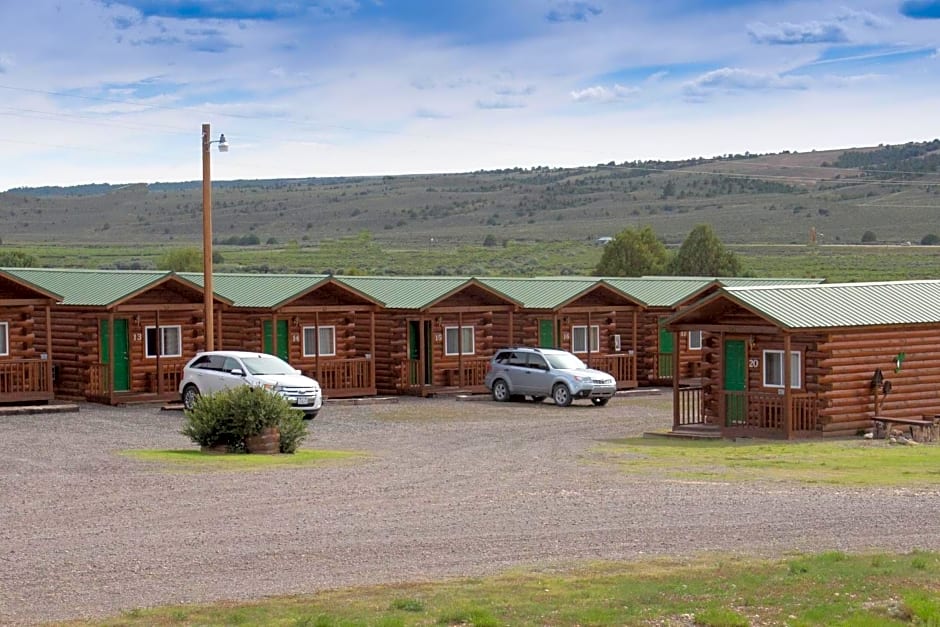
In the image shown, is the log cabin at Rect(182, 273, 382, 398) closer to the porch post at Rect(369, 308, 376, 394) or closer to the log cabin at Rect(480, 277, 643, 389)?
the porch post at Rect(369, 308, 376, 394)

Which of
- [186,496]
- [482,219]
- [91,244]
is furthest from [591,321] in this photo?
[482,219]

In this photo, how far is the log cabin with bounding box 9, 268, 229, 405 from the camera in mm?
38500

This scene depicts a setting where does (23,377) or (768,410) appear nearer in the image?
(768,410)

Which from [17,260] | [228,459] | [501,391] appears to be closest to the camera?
[228,459]

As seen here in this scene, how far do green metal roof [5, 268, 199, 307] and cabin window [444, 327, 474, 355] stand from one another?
7.64m

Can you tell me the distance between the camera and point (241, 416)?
25.6m

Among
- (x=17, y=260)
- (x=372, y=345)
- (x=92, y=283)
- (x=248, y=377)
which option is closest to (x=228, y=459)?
(x=248, y=377)

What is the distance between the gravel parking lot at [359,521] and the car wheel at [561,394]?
→ 11.8 meters

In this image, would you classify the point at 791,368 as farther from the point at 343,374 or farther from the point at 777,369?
the point at 343,374

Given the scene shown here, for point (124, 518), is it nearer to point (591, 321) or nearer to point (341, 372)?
point (341, 372)

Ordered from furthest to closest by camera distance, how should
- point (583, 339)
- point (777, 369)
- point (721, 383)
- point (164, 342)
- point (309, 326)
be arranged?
point (583, 339) → point (309, 326) → point (164, 342) → point (721, 383) → point (777, 369)

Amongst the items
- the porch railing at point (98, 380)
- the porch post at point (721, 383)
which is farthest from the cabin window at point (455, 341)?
the porch post at point (721, 383)

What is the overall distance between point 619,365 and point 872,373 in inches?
544

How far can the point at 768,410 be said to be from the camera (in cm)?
3192
